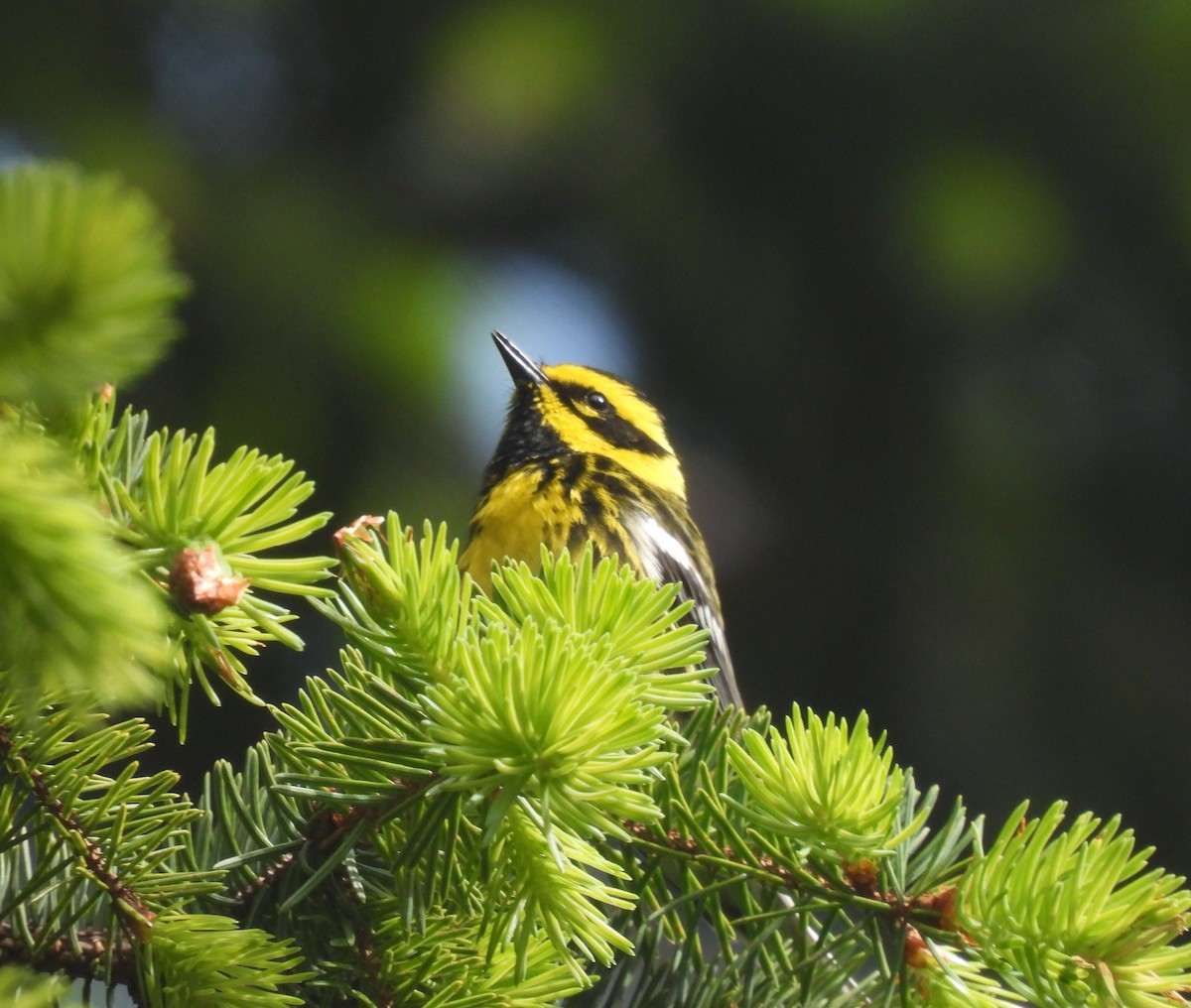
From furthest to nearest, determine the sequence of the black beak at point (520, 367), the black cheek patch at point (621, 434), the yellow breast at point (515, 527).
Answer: the black cheek patch at point (621, 434), the black beak at point (520, 367), the yellow breast at point (515, 527)

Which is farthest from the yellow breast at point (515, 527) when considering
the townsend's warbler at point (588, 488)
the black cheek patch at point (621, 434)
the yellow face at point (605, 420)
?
the black cheek patch at point (621, 434)

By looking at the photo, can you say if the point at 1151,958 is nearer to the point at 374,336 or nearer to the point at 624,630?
the point at 624,630

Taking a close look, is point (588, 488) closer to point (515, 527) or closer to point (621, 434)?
point (515, 527)

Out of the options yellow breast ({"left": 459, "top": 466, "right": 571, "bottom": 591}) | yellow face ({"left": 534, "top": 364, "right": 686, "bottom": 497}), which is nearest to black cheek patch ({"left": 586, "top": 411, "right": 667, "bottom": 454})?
yellow face ({"left": 534, "top": 364, "right": 686, "bottom": 497})

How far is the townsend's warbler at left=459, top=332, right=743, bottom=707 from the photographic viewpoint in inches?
98.0

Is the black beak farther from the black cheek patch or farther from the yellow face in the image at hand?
the black cheek patch

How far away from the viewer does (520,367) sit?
3.10 metres

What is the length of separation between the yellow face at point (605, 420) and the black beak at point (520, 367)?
0.02 meters

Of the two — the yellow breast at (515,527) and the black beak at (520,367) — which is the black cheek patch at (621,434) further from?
the yellow breast at (515,527)

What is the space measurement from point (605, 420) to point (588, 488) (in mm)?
646

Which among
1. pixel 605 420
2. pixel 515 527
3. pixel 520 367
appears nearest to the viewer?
pixel 515 527

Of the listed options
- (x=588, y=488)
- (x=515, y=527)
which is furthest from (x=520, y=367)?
(x=515, y=527)

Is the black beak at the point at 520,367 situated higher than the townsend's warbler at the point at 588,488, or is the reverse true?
the black beak at the point at 520,367

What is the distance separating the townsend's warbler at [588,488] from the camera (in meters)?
2.49
